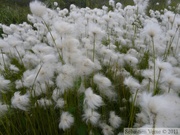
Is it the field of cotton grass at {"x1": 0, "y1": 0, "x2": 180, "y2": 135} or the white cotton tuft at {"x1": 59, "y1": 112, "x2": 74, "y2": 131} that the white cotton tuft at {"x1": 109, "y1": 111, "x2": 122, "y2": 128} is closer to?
the field of cotton grass at {"x1": 0, "y1": 0, "x2": 180, "y2": 135}

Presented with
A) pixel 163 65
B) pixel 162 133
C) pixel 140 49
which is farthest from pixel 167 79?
pixel 140 49

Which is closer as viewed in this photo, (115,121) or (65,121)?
(65,121)

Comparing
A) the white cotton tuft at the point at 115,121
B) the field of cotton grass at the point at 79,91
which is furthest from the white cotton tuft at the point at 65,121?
the white cotton tuft at the point at 115,121

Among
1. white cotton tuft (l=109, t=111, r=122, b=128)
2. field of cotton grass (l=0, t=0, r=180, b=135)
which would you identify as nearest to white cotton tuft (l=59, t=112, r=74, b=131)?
field of cotton grass (l=0, t=0, r=180, b=135)

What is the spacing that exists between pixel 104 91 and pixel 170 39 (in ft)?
3.18

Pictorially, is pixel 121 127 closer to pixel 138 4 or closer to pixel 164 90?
pixel 164 90

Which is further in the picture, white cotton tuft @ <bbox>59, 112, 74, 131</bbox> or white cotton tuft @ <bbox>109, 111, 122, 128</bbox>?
white cotton tuft @ <bbox>109, 111, 122, 128</bbox>

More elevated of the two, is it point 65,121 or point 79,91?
point 79,91

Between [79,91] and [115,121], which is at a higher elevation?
[79,91]

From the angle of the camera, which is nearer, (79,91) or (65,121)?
(65,121)

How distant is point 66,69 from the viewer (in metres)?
1.42

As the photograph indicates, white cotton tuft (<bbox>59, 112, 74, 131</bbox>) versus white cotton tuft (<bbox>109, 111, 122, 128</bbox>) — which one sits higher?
white cotton tuft (<bbox>59, 112, 74, 131</bbox>)

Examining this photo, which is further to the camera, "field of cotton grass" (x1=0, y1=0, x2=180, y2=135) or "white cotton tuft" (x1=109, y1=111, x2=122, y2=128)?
"white cotton tuft" (x1=109, y1=111, x2=122, y2=128)

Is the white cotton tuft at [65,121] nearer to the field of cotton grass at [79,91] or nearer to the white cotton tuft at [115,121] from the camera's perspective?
the field of cotton grass at [79,91]
